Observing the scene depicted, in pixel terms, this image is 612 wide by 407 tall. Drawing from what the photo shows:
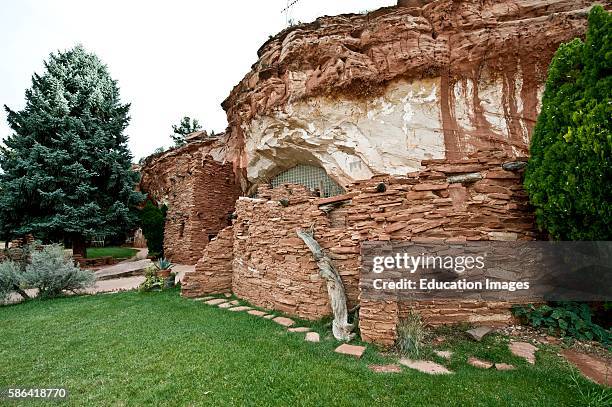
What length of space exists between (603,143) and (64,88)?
19.8m

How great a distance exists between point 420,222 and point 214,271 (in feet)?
18.5

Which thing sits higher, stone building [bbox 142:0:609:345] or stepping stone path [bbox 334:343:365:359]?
stone building [bbox 142:0:609:345]

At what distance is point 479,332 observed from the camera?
3549 mm

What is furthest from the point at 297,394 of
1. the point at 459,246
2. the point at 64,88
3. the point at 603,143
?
the point at 64,88

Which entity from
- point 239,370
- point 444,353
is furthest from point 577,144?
point 239,370

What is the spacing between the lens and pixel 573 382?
2.59m

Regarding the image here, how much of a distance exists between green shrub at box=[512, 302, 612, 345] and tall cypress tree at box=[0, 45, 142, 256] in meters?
16.0

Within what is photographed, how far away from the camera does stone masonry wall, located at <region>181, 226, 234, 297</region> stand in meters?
7.09

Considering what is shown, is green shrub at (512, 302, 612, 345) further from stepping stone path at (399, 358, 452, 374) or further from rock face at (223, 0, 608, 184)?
rock face at (223, 0, 608, 184)

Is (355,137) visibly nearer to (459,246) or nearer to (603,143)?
(459,246)

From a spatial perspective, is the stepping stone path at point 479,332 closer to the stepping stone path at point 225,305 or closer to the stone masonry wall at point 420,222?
the stone masonry wall at point 420,222

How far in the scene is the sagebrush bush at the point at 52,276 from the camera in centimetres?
746

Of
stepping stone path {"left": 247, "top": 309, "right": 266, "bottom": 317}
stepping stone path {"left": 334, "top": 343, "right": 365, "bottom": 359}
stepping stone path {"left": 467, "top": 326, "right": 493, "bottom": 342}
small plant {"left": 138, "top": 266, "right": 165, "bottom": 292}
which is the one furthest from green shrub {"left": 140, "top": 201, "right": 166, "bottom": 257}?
stepping stone path {"left": 467, "top": 326, "right": 493, "bottom": 342}

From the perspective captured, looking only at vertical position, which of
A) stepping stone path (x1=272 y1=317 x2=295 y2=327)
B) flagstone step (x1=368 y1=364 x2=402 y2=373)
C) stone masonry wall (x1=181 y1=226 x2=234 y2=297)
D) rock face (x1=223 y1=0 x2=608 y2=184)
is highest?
rock face (x1=223 y1=0 x2=608 y2=184)
